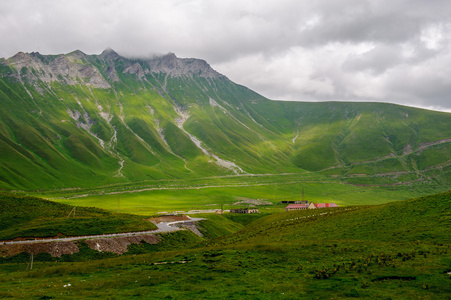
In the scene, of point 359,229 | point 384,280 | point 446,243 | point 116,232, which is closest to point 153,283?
point 384,280

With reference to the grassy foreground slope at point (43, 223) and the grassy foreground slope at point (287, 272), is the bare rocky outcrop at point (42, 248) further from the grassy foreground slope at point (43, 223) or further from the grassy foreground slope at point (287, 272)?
the grassy foreground slope at point (43, 223)

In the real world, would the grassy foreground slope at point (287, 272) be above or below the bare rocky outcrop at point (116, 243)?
above

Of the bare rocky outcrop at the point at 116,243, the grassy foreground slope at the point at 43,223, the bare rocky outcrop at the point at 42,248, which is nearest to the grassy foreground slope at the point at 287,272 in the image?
the bare rocky outcrop at the point at 42,248

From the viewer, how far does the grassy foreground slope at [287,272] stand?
2708 centimetres

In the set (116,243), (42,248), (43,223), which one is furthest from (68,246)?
(43,223)

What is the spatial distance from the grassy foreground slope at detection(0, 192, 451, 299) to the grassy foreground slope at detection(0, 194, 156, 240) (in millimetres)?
18232

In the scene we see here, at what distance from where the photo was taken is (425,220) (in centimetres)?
5322

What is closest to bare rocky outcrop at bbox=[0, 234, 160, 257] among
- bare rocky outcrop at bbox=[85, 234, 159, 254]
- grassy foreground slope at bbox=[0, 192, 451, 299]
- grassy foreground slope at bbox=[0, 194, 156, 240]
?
bare rocky outcrop at bbox=[85, 234, 159, 254]

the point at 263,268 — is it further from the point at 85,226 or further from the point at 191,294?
the point at 85,226

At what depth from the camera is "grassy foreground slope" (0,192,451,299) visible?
27.1 m

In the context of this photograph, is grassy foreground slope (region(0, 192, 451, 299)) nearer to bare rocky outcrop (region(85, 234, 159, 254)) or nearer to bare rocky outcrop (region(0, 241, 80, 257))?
bare rocky outcrop (region(0, 241, 80, 257))

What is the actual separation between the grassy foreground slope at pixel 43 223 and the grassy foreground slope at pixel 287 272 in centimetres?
1823

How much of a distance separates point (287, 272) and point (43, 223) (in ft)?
214

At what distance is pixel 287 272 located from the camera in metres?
34.3
